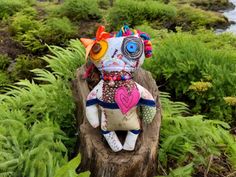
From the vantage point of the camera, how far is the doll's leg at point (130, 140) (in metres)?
3.71

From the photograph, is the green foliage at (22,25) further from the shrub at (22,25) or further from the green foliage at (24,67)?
the green foliage at (24,67)

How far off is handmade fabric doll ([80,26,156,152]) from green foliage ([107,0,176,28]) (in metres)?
6.14

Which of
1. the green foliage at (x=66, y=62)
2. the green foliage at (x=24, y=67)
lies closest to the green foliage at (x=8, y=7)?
the green foliage at (x=24, y=67)

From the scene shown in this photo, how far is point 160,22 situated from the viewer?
10.4 m

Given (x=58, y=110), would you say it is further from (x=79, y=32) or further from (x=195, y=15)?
(x=195, y=15)

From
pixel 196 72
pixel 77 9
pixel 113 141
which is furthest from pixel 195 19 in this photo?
pixel 113 141

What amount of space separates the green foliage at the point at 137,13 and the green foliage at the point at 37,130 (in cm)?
436

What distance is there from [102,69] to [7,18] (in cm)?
695

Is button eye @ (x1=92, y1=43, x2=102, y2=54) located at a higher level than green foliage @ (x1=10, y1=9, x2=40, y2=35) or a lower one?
higher

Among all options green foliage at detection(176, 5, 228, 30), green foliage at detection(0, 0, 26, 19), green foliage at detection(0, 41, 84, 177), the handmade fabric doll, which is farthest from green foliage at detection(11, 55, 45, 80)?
green foliage at detection(176, 5, 228, 30)

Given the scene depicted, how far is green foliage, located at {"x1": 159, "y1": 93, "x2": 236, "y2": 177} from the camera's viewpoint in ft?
14.4

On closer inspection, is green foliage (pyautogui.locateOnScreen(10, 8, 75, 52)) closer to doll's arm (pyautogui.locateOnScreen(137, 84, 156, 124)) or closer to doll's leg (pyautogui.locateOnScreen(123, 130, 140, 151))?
doll's arm (pyautogui.locateOnScreen(137, 84, 156, 124))

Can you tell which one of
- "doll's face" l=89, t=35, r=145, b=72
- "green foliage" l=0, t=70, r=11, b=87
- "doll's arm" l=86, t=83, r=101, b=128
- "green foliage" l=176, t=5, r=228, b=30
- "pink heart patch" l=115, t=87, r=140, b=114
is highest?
"doll's face" l=89, t=35, r=145, b=72

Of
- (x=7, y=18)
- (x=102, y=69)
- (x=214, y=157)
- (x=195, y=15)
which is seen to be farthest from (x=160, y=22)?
(x=102, y=69)
